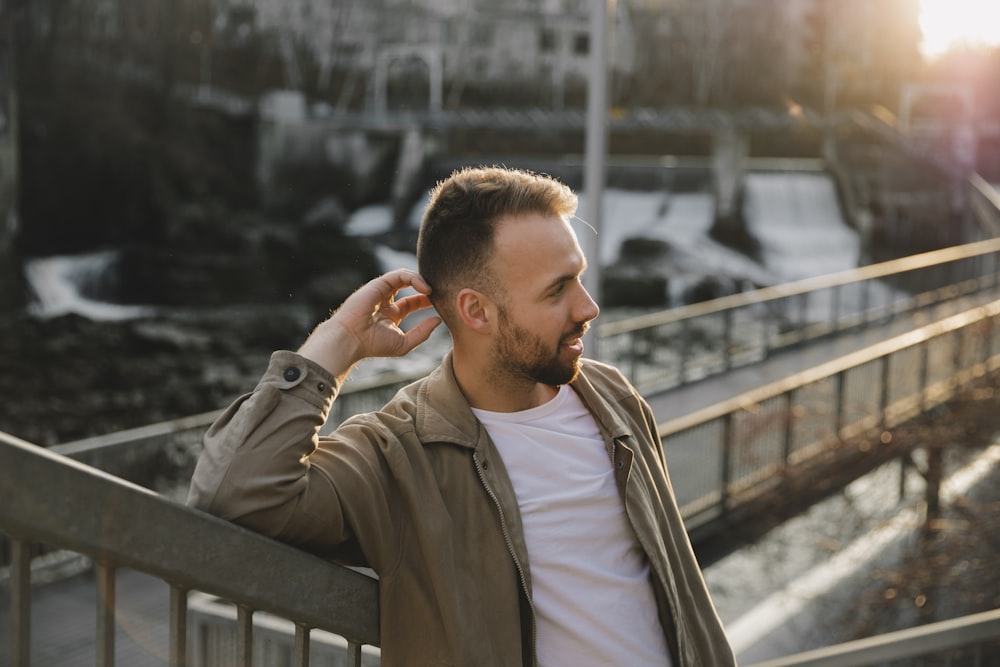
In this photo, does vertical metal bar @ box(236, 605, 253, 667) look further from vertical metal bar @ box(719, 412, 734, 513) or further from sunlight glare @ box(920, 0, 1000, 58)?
sunlight glare @ box(920, 0, 1000, 58)

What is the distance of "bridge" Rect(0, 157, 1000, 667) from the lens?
3.28 ft

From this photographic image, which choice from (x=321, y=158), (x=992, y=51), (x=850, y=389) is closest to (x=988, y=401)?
(x=850, y=389)

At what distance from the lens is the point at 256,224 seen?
31.1 m

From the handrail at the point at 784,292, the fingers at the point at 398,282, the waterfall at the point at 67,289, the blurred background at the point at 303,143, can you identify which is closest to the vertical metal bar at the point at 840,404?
the handrail at the point at 784,292

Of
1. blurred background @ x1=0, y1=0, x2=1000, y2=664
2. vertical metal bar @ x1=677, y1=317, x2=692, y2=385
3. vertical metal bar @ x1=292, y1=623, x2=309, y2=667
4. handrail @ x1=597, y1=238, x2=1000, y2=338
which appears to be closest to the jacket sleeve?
vertical metal bar @ x1=292, y1=623, x2=309, y2=667

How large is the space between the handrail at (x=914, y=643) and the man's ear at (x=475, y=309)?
5.73 ft

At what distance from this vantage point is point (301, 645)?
131 cm

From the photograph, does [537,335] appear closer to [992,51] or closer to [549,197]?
[549,197]

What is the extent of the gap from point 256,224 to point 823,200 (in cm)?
1583

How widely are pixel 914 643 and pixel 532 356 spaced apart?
1.88m

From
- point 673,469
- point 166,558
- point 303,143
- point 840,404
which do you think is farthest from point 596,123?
point 303,143

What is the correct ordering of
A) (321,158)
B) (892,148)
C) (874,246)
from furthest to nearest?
(321,158)
(874,246)
(892,148)

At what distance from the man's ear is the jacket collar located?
8 centimetres

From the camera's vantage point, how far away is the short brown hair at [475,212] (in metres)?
1.55
